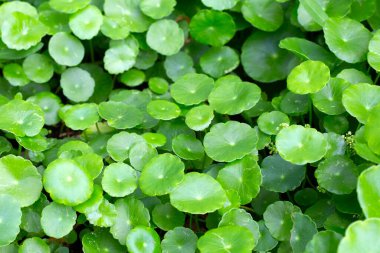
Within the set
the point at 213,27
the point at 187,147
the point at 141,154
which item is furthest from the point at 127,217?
the point at 213,27

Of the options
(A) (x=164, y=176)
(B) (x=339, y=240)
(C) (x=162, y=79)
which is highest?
(B) (x=339, y=240)

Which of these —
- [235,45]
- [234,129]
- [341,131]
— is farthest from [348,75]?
[235,45]

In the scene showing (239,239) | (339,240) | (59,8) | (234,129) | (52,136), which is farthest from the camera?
(52,136)

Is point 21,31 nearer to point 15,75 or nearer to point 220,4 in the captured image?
point 15,75

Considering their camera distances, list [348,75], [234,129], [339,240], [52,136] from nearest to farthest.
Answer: [339,240] → [234,129] → [348,75] → [52,136]

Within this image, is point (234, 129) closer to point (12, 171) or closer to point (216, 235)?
point (216, 235)

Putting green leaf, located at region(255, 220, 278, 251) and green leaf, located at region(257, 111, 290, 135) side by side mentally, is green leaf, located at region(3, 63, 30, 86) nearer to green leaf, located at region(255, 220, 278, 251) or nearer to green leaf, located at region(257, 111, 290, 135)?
green leaf, located at region(257, 111, 290, 135)

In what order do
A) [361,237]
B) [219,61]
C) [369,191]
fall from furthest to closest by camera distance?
[219,61]
[369,191]
[361,237]
